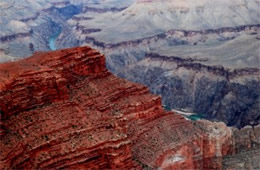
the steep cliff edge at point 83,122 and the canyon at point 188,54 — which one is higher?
the steep cliff edge at point 83,122

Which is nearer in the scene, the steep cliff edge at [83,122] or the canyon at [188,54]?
the steep cliff edge at [83,122]

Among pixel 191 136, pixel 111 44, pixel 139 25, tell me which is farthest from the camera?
pixel 139 25

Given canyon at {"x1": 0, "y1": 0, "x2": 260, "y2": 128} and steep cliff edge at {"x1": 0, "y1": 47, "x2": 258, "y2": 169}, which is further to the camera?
canyon at {"x1": 0, "y1": 0, "x2": 260, "y2": 128}

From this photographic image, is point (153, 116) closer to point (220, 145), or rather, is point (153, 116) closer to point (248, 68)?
point (220, 145)

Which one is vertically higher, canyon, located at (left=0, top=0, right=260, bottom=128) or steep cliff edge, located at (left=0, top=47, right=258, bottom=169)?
steep cliff edge, located at (left=0, top=47, right=258, bottom=169)

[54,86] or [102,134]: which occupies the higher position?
[54,86]

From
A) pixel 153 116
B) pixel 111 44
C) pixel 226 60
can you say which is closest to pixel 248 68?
pixel 226 60

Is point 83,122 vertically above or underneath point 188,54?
above

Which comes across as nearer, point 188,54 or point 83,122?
point 83,122
